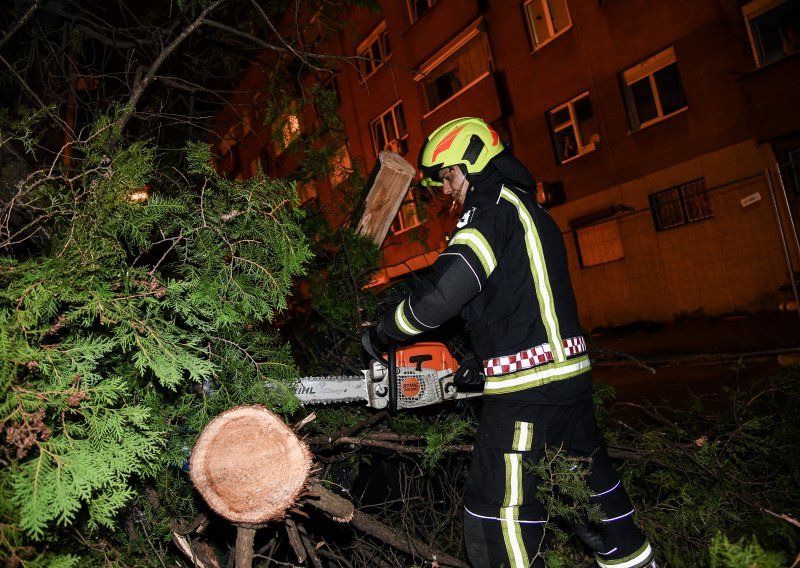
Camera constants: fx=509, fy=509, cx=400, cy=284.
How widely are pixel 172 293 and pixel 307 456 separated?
0.80 meters

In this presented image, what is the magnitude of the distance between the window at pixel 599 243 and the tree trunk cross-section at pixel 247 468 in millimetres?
12274

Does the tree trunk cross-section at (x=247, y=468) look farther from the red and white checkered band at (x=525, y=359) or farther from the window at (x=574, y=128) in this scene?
the window at (x=574, y=128)

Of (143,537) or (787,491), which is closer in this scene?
(143,537)

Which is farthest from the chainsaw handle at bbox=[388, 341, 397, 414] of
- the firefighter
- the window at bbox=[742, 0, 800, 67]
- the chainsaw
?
the window at bbox=[742, 0, 800, 67]

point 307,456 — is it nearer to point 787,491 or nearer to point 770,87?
point 787,491

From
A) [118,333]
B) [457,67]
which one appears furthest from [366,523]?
[457,67]

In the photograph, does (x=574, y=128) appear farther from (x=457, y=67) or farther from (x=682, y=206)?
(x=457, y=67)

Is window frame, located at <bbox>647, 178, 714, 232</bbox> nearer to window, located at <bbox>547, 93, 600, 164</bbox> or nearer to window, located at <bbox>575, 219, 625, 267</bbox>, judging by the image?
window, located at <bbox>575, 219, 625, 267</bbox>

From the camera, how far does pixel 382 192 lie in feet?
11.8

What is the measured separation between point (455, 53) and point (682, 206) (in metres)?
8.17

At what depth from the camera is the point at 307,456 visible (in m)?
1.81

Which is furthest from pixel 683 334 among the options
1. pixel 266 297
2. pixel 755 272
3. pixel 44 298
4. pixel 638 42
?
pixel 44 298

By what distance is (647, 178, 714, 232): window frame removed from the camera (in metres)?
11.0

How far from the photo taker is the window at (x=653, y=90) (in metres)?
11.5
